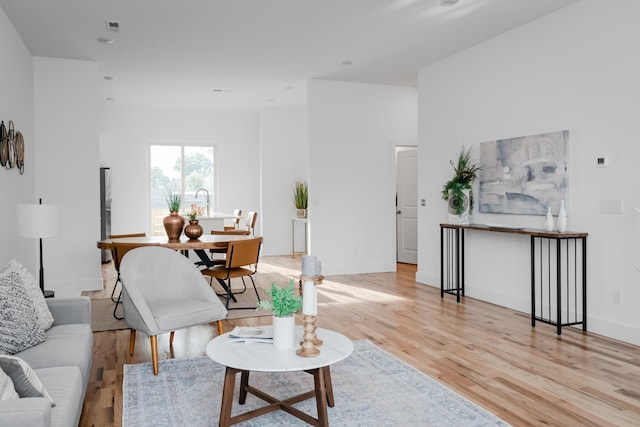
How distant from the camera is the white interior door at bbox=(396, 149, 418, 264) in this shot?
28.3 feet

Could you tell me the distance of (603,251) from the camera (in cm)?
Result: 427

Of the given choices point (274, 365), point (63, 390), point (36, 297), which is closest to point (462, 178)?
point (274, 365)

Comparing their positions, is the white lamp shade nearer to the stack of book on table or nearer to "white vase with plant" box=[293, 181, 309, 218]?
the stack of book on table

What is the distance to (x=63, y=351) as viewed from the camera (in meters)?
2.60

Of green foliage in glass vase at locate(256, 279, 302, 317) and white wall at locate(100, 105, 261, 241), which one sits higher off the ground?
white wall at locate(100, 105, 261, 241)

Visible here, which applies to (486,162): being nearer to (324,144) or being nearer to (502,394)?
(324,144)

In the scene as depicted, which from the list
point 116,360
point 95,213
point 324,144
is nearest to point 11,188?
point 95,213

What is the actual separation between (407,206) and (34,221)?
20.3 feet

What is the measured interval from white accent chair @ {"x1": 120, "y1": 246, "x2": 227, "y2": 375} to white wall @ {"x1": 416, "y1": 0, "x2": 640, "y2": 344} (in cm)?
314

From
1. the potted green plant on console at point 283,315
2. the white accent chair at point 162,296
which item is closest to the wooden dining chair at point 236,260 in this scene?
the white accent chair at point 162,296

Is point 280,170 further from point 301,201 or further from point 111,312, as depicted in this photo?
point 111,312

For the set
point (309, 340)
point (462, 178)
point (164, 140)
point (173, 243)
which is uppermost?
point (164, 140)

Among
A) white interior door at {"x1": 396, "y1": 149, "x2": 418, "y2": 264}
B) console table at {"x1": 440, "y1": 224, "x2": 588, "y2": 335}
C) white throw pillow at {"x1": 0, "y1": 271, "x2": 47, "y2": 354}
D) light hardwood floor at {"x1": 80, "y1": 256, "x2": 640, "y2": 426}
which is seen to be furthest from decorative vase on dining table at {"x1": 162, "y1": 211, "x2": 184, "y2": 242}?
white interior door at {"x1": 396, "y1": 149, "x2": 418, "y2": 264}

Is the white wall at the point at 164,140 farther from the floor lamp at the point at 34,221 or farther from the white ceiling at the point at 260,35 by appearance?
the floor lamp at the point at 34,221
